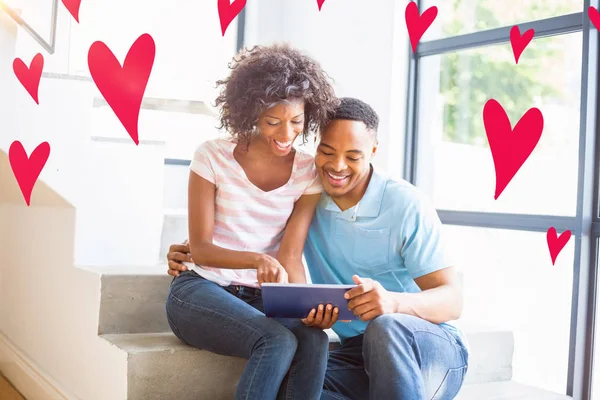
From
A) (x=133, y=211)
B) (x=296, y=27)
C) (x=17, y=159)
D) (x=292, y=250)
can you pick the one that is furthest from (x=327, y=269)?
(x=296, y=27)

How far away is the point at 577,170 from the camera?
9.56 ft

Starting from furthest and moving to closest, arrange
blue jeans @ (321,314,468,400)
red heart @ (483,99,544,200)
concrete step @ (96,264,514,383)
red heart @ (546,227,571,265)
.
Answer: red heart @ (483,99,544,200)
red heart @ (546,227,571,265)
concrete step @ (96,264,514,383)
blue jeans @ (321,314,468,400)

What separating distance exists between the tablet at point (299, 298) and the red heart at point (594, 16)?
1.74m

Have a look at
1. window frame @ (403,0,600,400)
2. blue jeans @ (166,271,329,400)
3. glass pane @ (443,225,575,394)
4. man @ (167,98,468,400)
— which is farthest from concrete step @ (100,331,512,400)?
window frame @ (403,0,600,400)

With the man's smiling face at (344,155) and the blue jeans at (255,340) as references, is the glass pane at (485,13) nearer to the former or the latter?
the man's smiling face at (344,155)

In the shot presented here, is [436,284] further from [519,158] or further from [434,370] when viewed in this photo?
[519,158]

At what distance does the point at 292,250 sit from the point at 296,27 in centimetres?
278

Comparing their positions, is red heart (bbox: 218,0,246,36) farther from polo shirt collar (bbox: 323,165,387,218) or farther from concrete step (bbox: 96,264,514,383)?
polo shirt collar (bbox: 323,165,387,218)

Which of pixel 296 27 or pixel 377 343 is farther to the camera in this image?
pixel 296 27

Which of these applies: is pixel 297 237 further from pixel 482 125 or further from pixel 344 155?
pixel 482 125

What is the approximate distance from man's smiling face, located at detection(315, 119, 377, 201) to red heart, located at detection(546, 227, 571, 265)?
128 centimetres

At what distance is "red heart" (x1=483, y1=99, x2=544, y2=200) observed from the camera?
3107 millimetres

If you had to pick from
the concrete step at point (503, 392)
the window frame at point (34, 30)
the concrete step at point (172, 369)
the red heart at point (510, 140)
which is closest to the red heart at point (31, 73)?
the window frame at point (34, 30)

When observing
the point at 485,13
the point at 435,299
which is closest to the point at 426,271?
the point at 435,299
